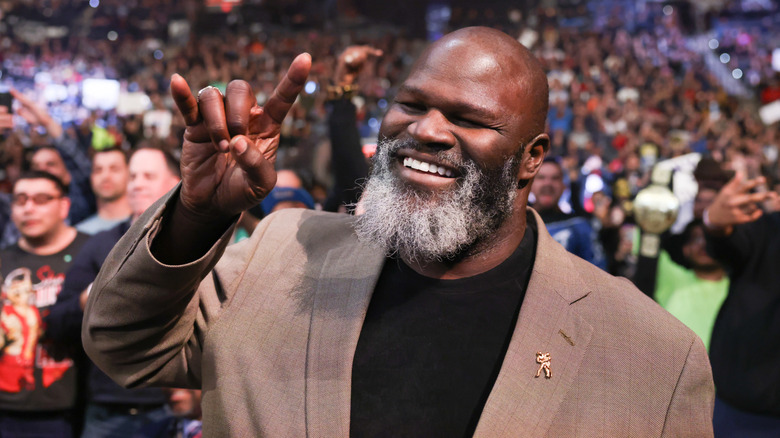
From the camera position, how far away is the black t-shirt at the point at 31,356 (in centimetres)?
333

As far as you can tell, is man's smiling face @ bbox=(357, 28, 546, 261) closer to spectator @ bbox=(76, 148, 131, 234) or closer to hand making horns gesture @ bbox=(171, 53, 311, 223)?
hand making horns gesture @ bbox=(171, 53, 311, 223)

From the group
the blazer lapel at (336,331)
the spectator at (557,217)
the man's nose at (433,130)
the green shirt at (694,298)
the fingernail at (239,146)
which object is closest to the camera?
the fingernail at (239,146)

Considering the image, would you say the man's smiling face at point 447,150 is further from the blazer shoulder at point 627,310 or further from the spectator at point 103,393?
the spectator at point 103,393

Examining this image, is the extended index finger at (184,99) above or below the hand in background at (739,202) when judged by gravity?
above

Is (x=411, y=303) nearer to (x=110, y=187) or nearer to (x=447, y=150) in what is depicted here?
(x=447, y=150)

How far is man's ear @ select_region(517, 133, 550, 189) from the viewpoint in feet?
6.31

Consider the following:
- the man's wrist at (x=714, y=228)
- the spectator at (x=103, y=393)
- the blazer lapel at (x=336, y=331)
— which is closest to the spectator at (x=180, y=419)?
A: the spectator at (x=103, y=393)

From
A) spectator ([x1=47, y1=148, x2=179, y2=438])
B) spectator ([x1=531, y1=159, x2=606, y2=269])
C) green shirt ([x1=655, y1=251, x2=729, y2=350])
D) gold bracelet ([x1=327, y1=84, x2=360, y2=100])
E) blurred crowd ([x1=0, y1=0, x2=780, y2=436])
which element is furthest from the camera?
blurred crowd ([x1=0, y1=0, x2=780, y2=436])

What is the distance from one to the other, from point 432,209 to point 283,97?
0.49 m

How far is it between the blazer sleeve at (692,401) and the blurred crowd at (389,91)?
85.0 inches

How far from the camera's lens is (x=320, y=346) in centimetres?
168

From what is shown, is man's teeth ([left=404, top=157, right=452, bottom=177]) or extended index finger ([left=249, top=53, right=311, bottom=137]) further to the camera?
man's teeth ([left=404, top=157, right=452, bottom=177])

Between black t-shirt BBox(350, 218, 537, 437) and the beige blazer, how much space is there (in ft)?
0.21

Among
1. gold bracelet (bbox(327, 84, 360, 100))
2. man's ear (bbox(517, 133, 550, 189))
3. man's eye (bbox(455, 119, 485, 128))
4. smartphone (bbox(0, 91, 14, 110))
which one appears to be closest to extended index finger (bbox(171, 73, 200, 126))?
man's eye (bbox(455, 119, 485, 128))
